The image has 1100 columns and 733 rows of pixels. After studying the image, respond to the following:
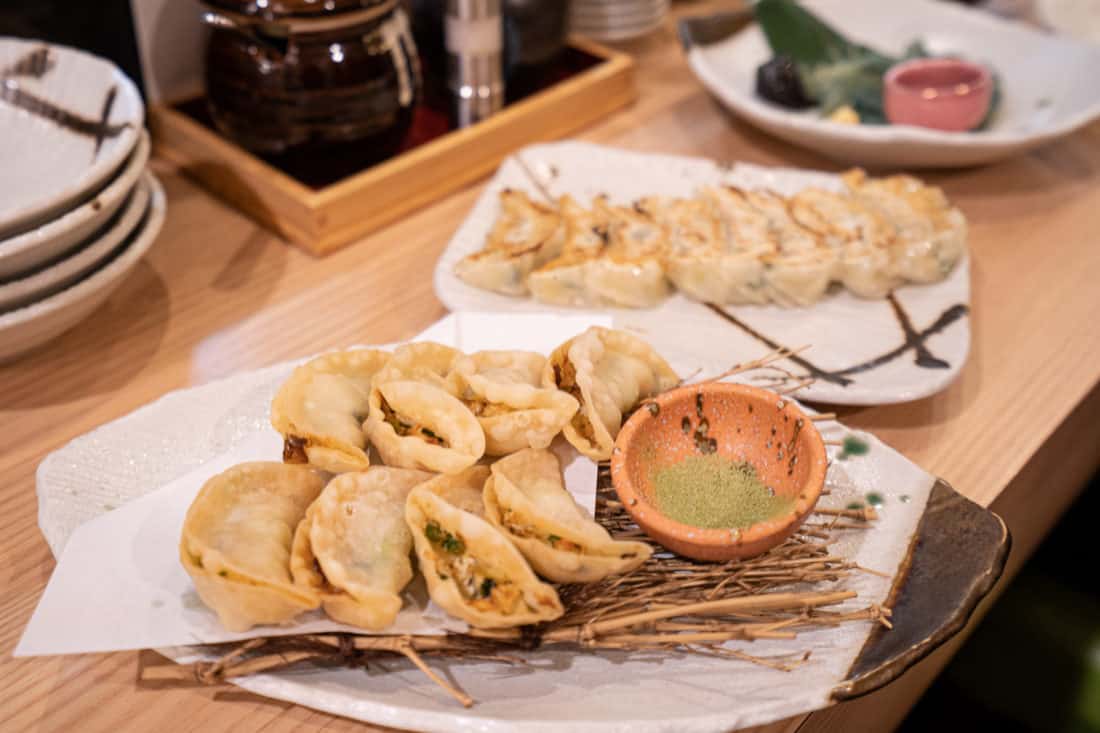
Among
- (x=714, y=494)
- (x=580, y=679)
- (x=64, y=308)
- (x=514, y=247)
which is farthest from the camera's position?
(x=514, y=247)

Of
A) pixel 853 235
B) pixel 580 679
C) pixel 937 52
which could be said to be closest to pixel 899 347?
pixel 853 235

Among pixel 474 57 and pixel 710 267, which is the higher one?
pixel 474 57

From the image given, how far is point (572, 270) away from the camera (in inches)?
60.1

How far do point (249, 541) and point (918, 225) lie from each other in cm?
117

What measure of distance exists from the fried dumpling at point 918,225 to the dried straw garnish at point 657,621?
0.64 m

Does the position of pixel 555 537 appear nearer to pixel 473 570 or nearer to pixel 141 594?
pixel 473 570

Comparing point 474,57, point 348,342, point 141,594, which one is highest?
point 474,57

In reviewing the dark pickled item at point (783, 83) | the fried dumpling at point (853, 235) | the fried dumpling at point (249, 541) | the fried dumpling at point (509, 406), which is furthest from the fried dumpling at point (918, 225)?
the fried dumpling at point (249, 541)

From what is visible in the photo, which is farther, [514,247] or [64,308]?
[514,247]

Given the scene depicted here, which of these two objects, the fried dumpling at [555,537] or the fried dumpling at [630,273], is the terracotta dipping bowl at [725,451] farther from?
the fried dumpling at [630,273]

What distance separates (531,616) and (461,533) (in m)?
0.11

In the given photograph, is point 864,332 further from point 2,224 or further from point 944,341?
point 2,224

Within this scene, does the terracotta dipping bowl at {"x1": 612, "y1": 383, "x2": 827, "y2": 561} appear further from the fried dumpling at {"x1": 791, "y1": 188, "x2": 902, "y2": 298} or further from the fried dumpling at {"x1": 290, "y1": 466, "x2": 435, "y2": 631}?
the fried dumpling at {"x1": 791, "y1": 188, "x2": 902, "y2": 298}

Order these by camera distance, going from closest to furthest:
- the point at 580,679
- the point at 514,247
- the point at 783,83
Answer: the point at 580,679 → the point at 514,247 → the point at 783,83
